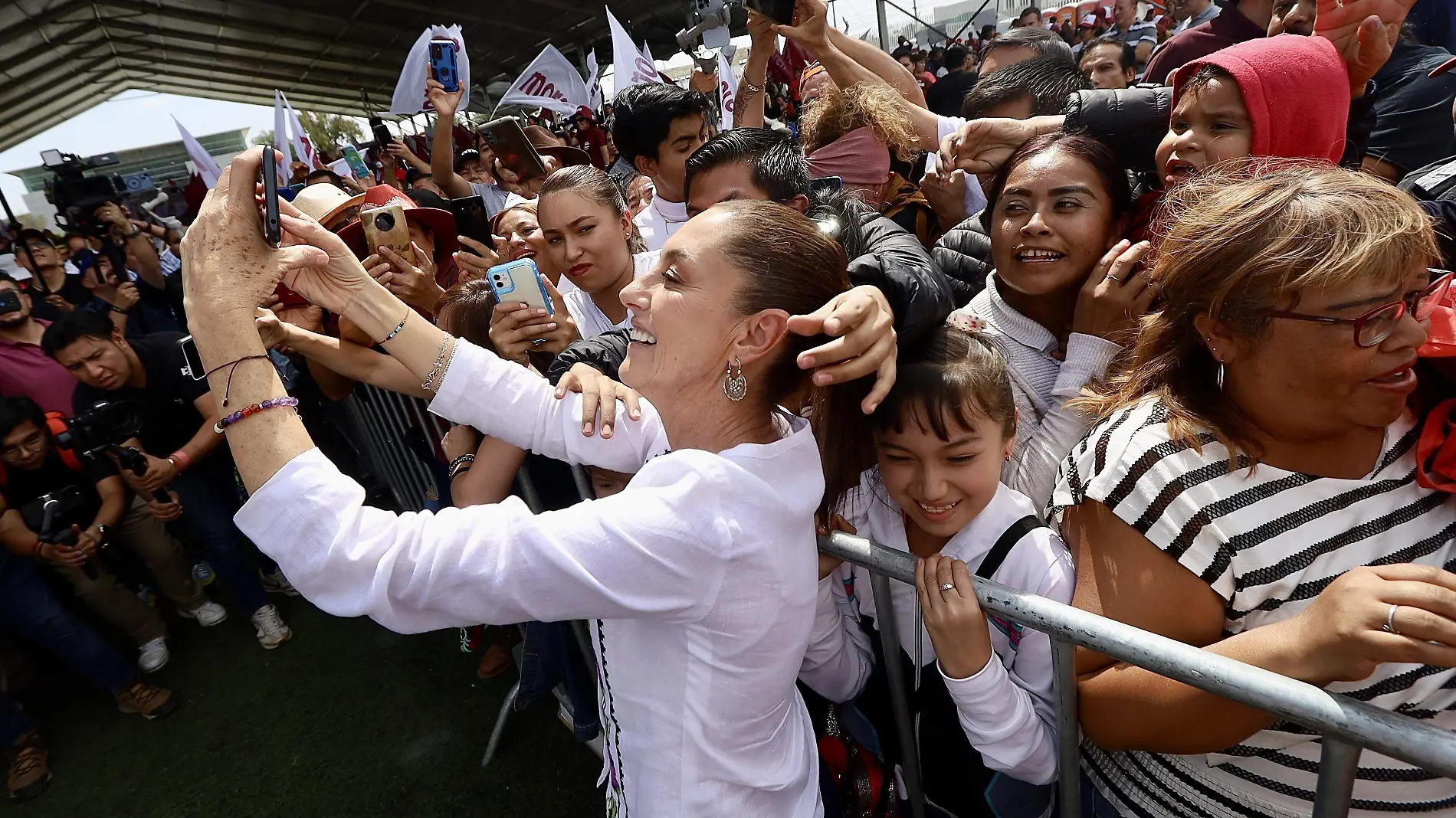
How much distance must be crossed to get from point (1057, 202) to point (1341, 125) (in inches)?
28.1

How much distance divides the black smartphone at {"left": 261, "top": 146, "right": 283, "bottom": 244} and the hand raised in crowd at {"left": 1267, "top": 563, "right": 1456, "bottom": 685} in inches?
71.6

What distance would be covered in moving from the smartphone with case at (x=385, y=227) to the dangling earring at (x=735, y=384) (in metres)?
1.75

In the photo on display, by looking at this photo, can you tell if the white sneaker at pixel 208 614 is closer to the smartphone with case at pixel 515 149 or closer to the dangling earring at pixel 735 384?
the smartphone with case at pixel 515 149

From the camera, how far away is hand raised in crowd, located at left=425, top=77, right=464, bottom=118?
4.85 metres

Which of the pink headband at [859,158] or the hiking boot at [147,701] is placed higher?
the pink headband at [859,158]

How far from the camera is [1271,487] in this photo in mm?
1175

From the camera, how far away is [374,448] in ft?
11.6

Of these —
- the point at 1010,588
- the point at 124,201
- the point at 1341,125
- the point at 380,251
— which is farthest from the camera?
the point at 124,201

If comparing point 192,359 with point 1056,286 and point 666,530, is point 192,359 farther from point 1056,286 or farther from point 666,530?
point 1056,286

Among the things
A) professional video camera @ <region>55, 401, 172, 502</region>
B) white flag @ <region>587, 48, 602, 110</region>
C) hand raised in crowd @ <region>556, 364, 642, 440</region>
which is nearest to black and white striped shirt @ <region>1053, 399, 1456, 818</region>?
hand raised in crowd @ <region>556, 364, 642, 440</region>

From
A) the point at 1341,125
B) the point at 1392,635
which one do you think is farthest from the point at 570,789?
the point at 1341,125

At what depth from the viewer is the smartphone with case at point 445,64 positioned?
514 centimetres

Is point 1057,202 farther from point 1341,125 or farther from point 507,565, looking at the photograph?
point 507,565

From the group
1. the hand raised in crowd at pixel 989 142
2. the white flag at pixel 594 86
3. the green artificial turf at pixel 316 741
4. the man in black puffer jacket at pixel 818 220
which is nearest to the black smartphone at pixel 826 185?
the man in black puffer jacket at pixel 818 220
